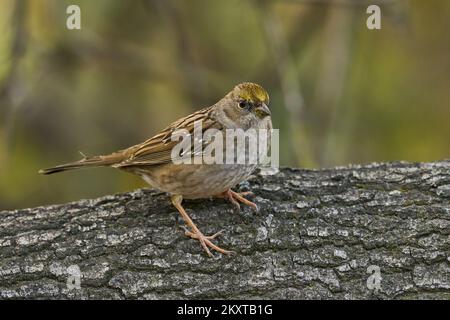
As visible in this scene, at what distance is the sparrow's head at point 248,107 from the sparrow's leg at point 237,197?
1.64ft

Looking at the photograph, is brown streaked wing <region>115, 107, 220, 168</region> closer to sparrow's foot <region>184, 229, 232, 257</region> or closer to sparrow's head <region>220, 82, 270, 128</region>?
sparrow's head <region>220, 82, 270, 128</region>

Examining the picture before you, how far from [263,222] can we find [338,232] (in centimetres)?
51

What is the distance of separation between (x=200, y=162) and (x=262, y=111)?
24.1 inches

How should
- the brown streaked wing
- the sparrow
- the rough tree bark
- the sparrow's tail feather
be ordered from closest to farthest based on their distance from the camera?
the rough tree bark
the sparrow
the brown streaked wing
the sparrow's tail feather

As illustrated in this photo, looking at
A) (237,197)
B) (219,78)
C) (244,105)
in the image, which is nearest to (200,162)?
(237,197)

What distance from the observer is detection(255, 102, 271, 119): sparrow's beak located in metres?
5.35

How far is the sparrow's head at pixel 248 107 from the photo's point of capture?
537cm

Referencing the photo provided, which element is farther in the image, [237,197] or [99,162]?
[99,162]

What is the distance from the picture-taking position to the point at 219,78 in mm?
8234

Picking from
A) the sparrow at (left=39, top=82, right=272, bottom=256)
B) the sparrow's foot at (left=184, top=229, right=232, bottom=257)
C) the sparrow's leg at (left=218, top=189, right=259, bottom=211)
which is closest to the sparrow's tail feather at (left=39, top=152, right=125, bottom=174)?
the sparrow at (left=39, top=82, right=272, bottom=256)

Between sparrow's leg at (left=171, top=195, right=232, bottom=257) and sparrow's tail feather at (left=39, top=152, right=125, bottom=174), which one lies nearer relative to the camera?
sparrow's leg at (left=171, top=195, right=232, bottom=257)

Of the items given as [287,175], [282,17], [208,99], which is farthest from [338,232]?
[282,17]

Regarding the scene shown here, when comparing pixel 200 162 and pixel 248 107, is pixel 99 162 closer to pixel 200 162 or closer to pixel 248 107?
pixel 200 162
